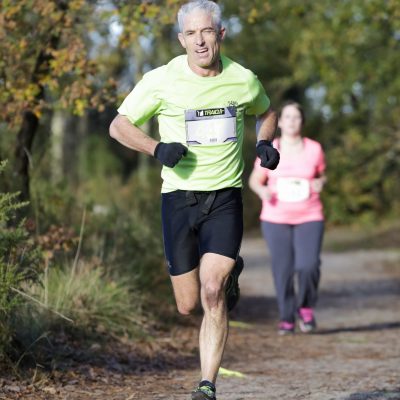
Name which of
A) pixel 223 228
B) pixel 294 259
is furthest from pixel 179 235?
pixel 294 259

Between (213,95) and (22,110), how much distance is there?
3.08 meters

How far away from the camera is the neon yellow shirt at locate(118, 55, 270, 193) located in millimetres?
5586

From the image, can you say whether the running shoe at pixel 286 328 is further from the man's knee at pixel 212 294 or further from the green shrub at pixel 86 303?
the man's knee at pixel 212 294

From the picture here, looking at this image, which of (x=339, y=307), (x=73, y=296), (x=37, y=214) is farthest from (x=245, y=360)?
(x=339, y=307)

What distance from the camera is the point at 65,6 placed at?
8.81 meters

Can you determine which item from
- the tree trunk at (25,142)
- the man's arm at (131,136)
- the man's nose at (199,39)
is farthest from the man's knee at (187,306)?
the tree trunk at (25,142)

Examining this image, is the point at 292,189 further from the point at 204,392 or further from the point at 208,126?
the point at 204,392

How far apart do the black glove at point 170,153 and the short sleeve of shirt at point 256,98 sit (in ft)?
1.97

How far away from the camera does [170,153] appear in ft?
17.4

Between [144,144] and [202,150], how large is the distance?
0.32 metres

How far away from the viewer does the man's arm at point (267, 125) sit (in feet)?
19.2

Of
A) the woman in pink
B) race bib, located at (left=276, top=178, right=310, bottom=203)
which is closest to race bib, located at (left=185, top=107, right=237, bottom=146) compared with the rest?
the woman in pink

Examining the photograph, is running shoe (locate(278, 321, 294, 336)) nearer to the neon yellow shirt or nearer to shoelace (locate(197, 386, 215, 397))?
the neon yellow shirt

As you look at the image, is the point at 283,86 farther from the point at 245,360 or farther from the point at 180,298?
the point at 180,298
